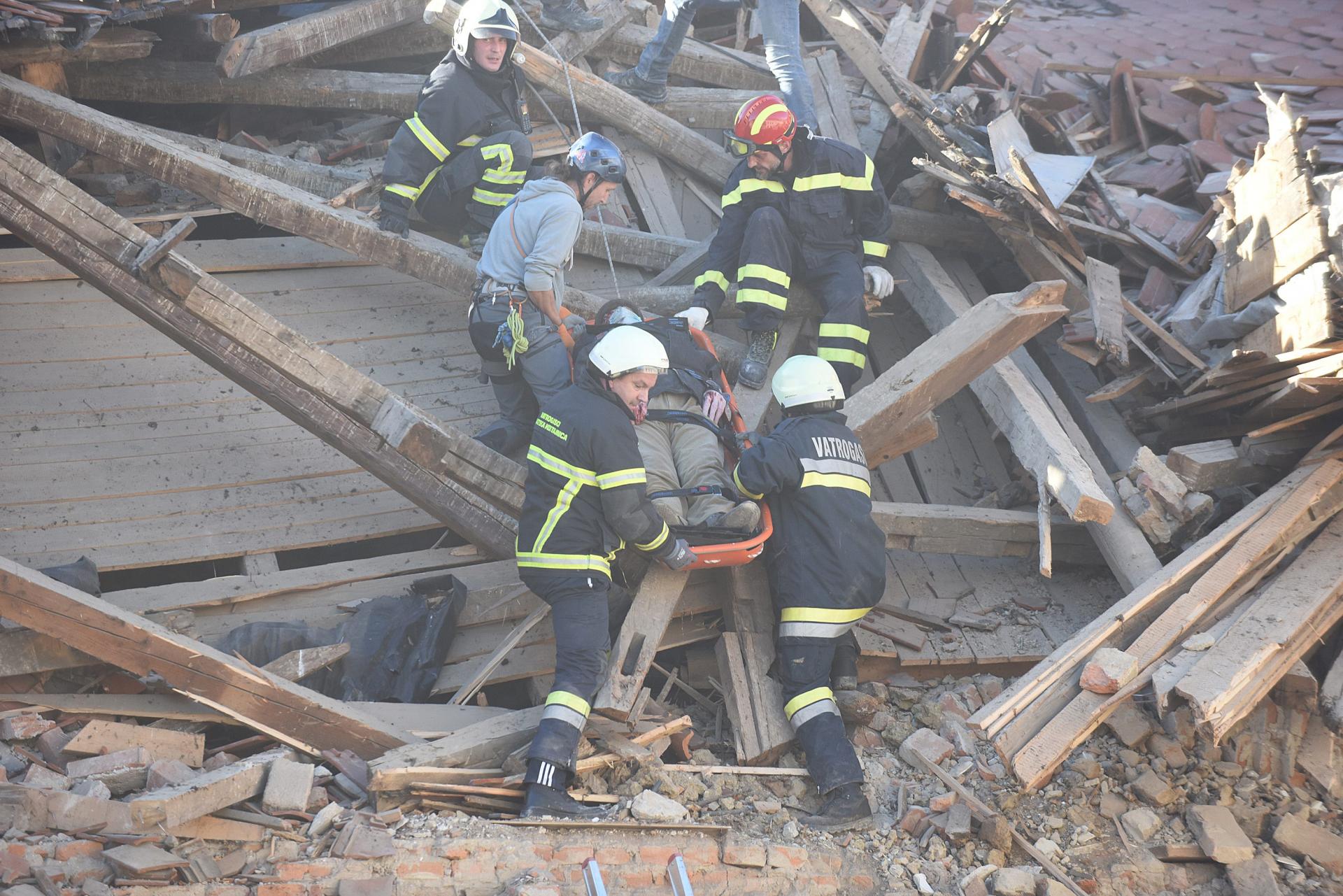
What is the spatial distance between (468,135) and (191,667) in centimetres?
331

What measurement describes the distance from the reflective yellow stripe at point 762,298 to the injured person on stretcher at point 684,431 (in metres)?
0.46

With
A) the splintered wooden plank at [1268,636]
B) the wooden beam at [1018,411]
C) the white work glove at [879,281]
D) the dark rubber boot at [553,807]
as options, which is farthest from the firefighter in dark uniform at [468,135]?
the splintered wooden plank at [1268,636]

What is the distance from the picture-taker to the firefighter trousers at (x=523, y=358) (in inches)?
226

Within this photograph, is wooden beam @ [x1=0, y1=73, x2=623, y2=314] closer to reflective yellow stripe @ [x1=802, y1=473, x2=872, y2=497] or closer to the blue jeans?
reflective yellow stripe @ [x1=802, y1=473, x2=872, y2=497]

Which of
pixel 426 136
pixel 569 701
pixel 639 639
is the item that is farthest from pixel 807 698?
pixel 426 136

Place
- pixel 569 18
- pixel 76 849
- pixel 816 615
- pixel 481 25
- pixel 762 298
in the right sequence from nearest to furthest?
pixel 76 849
pixel 816 615
pixel 481 25
pixel 762 298
pixel 569 18

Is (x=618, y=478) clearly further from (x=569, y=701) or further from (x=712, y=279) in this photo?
(x=712, y=279)

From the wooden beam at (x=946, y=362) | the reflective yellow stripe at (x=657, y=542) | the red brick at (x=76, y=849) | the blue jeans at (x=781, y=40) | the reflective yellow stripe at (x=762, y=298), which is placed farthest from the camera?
the blue jeans at (x=781, y=40)

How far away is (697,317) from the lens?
6012 mm

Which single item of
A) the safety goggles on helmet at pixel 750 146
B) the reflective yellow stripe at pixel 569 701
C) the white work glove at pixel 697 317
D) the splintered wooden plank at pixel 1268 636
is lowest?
the reflective yellow stripe at pixel 569 701

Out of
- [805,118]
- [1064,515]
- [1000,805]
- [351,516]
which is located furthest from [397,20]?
[1000,805]

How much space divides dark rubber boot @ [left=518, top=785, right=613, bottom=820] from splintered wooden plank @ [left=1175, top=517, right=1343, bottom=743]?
2392 millimetres

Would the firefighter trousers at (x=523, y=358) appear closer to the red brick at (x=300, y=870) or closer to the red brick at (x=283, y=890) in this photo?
the red brick at (x=300, y=870)

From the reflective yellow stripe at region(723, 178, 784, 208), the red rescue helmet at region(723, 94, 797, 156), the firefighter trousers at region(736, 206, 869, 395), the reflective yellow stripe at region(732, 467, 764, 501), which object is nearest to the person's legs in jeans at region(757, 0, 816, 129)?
the reflective yellow stripe at region(723, 178, 784, 208)
